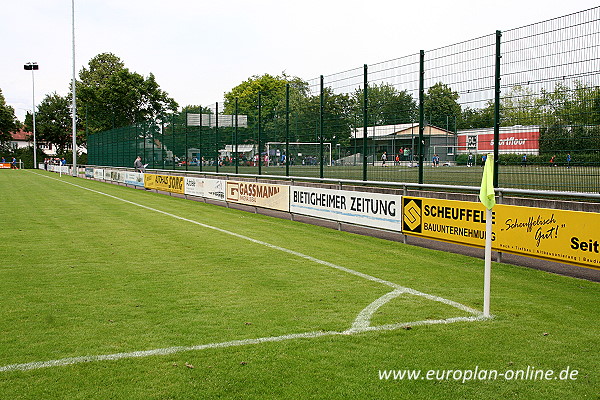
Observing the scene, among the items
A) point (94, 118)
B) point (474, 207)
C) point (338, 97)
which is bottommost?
point (474, 207)

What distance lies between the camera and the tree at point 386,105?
13.5 meters

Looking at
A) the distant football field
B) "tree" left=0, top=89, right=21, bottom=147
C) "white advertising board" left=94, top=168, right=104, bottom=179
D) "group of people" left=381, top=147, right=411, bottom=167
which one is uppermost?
"tree" left=0, top=89, right=21, bottom=147

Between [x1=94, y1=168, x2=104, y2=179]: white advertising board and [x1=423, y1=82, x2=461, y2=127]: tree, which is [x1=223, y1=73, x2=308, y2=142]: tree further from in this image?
[x1=94, y1=168, x2=104, y2=179]: white advertising board

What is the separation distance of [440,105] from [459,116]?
71 centimetres

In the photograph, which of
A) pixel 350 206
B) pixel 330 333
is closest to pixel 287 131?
pixel 350 206

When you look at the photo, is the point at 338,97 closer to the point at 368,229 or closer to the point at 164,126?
the point at 368,229

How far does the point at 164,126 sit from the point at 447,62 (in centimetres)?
2489

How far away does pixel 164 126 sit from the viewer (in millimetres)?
34125

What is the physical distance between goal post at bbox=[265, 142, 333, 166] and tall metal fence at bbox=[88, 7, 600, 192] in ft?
0.12

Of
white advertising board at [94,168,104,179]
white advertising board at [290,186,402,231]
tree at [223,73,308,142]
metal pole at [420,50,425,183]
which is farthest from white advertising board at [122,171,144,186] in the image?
metal pole at [420,50,425,183]

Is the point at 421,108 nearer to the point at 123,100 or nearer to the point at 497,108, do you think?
the point at 497,108

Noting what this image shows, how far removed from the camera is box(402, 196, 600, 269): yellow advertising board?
7816 mm

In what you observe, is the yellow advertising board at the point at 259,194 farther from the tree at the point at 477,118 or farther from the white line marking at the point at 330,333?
the white line marking at the point at 330,333

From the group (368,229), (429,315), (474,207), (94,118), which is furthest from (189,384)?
(94,118)
